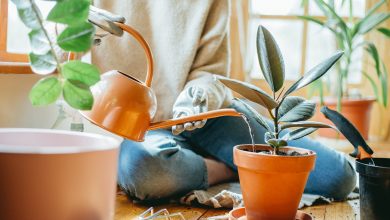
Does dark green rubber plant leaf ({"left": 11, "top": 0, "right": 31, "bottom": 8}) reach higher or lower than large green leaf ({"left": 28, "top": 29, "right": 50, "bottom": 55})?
higher

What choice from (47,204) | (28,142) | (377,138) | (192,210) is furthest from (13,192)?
(377,138)

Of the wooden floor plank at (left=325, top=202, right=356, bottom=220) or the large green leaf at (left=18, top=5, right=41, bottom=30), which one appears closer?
the large green leaf at (left=18, top=5, right=41, bottom=30)

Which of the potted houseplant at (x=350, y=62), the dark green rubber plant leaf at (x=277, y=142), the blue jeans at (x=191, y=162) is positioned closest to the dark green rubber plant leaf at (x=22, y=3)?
the dark green rubber plant leaf at (x=277, y=142)

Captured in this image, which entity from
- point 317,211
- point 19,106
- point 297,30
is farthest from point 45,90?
point 297,30

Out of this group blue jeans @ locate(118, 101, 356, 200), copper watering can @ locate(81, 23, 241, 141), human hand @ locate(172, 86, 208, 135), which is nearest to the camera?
copper watering can @ locate(81, 23, 241, 141)

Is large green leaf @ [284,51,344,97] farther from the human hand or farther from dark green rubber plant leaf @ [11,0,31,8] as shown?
dark green rubber plant leaf @ [11,0,31,8]

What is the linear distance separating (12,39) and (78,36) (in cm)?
97

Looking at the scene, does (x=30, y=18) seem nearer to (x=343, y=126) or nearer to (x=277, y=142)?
(x=277, y=142)

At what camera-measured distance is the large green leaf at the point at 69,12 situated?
546 mm

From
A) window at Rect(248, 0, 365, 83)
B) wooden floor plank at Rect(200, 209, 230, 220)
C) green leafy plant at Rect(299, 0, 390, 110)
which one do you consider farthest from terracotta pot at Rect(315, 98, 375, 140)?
wooden floor plank at Rect(200, 209, 230, 220)

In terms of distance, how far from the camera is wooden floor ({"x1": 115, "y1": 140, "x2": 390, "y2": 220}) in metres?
1.22

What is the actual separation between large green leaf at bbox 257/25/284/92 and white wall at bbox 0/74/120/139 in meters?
0.65

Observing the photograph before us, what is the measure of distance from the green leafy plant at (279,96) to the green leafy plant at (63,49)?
1.07 feet

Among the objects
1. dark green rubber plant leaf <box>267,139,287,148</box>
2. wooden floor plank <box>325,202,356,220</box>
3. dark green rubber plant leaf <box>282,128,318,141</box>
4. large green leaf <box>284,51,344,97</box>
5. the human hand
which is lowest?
wooden floor plank <box>325,202,356,220</box>
